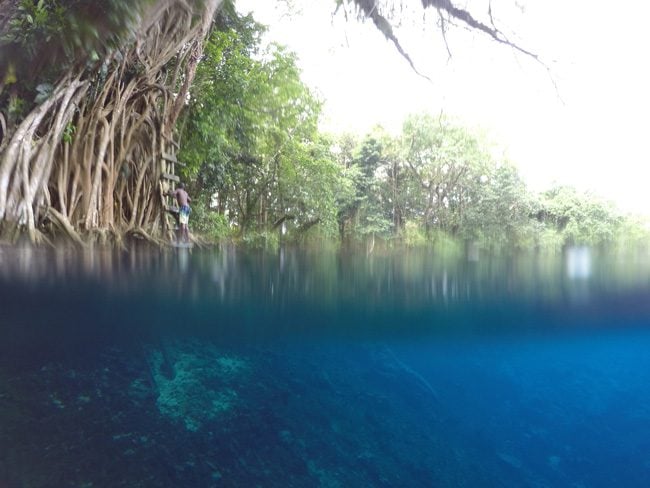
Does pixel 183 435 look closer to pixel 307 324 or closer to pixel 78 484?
pixel 78 484

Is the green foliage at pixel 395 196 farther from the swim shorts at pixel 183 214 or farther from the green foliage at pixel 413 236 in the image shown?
the swim shorts at pixel 183 214

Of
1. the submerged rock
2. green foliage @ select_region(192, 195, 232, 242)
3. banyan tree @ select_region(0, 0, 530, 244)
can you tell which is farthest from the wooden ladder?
the submerged rock

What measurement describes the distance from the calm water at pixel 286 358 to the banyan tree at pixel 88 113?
0.92 meters

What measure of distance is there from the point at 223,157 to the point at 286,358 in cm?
470

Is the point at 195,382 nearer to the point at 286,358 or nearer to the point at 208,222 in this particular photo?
the point at 286,358

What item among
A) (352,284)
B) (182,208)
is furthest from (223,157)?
(352,284)

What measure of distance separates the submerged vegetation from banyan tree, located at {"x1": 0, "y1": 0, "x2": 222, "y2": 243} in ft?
0.08

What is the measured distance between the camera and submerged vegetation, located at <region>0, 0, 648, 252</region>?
5207 mm

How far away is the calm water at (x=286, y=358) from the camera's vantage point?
210 inches

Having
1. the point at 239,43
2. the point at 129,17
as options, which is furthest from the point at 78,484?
the point at 239,43

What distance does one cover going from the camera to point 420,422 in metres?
9.16

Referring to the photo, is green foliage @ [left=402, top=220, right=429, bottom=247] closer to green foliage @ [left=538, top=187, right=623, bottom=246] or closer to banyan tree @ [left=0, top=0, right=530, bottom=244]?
green foliage @ [left=538, top=187, right=623, bottom=246]

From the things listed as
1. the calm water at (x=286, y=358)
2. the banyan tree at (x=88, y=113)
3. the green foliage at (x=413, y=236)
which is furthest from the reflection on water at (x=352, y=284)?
the banyan tree at (x=88, y=113)

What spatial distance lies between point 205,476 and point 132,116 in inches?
238
